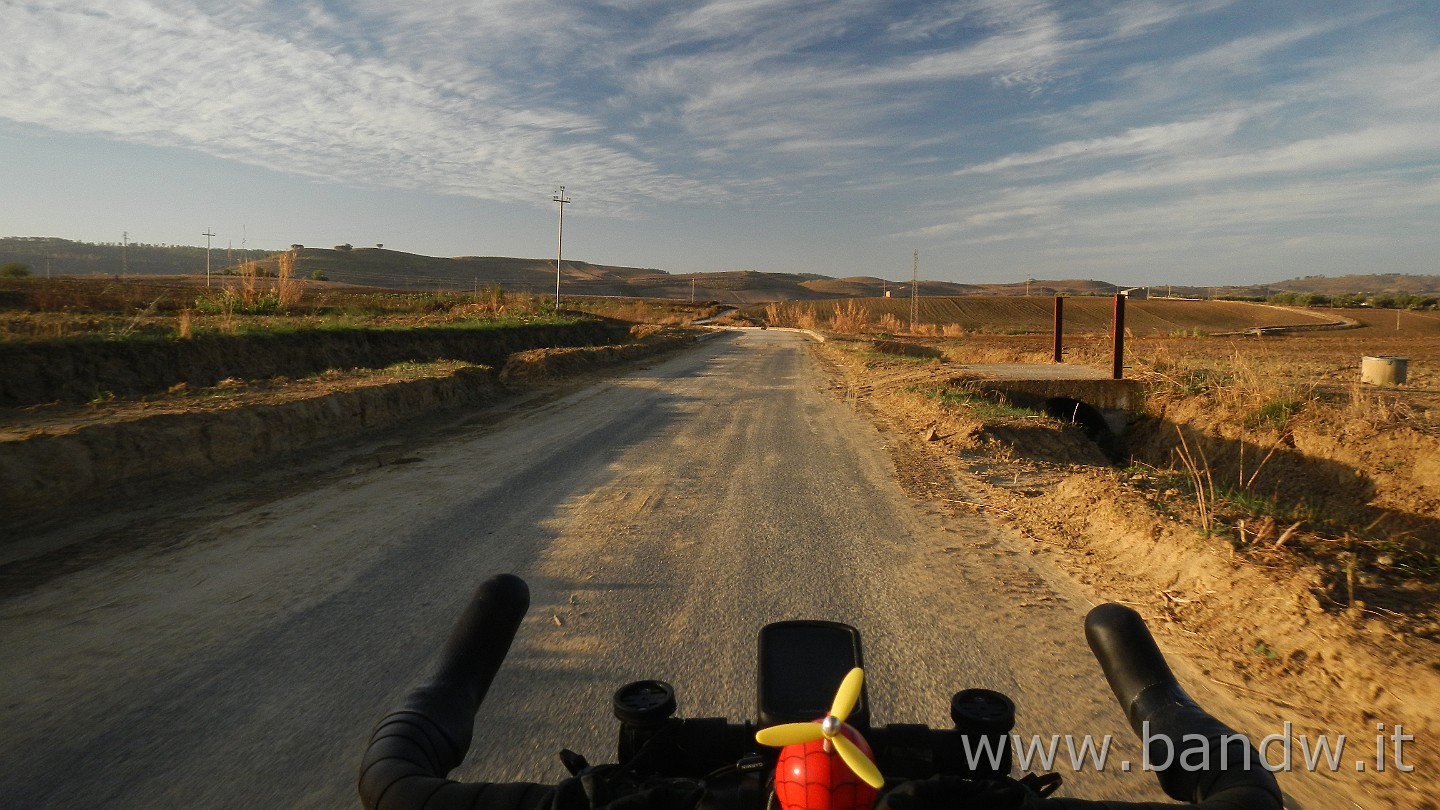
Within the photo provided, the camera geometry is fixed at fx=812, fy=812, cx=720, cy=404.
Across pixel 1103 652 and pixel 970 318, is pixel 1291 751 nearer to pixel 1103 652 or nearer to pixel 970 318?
pixel 1103 652

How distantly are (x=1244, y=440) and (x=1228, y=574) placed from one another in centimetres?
808

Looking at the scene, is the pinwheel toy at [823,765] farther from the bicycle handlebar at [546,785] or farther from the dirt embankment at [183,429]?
the dirt embankment at [183,429]

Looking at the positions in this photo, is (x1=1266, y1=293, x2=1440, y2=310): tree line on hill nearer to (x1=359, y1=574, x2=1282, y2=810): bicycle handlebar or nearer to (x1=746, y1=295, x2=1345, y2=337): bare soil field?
(x1=746, y1=295, x2=1345, y2=337): bare soil field

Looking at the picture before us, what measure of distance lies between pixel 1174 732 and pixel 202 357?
52.5 ft

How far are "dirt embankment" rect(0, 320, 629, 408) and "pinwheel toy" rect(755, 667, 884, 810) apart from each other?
11.5m

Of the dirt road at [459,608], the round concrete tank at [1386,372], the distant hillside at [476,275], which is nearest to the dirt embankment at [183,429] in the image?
the dirt road at [459,608]

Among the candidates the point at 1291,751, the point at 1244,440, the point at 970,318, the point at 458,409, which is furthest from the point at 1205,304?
the point at 1291,751

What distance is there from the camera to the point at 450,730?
1427 millimetres

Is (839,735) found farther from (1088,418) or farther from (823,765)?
(1088,418)

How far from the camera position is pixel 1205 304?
257ft

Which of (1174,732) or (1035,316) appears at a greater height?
(1035,316)

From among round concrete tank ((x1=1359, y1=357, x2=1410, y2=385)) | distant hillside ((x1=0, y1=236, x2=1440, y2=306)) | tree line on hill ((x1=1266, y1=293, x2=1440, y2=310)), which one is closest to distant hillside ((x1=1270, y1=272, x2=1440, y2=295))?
distant hillside ((x1=0, y1=236, x2=1440, y2=306))

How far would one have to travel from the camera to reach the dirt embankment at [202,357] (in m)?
11.1

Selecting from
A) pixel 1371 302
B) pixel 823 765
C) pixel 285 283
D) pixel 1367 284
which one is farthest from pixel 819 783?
pixel 1367 284
